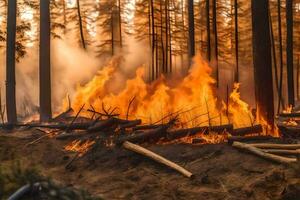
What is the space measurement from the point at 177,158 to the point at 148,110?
3.44 meters

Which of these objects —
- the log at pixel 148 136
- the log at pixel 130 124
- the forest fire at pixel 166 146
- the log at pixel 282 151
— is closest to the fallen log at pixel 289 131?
the forest fire at pixel 166 146

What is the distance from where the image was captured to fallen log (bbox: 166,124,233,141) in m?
9.15

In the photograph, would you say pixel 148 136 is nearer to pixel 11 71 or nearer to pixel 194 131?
pixel 194 131

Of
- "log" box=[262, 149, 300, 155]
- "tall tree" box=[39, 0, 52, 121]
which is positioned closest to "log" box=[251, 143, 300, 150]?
"log" box=[262, 149, 300, 155]

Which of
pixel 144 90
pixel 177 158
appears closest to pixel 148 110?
pixel 144 90

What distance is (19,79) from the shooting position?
36.0 metres

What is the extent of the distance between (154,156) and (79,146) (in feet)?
8.57

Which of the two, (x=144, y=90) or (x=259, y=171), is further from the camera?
(x=144, y=90)

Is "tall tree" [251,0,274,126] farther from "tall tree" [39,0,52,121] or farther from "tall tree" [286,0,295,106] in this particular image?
"tall tree" [286,0,295,106]

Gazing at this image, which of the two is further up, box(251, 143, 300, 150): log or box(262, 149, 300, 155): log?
box(251, 143, 300, 150): log

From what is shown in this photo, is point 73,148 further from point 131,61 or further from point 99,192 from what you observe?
point 131,61

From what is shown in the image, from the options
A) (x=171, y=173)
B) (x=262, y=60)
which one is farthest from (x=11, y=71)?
(x=171, y=173)

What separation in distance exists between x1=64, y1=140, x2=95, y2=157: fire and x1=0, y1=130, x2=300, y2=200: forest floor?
25 centimetres

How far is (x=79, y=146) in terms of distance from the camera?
9898mm
